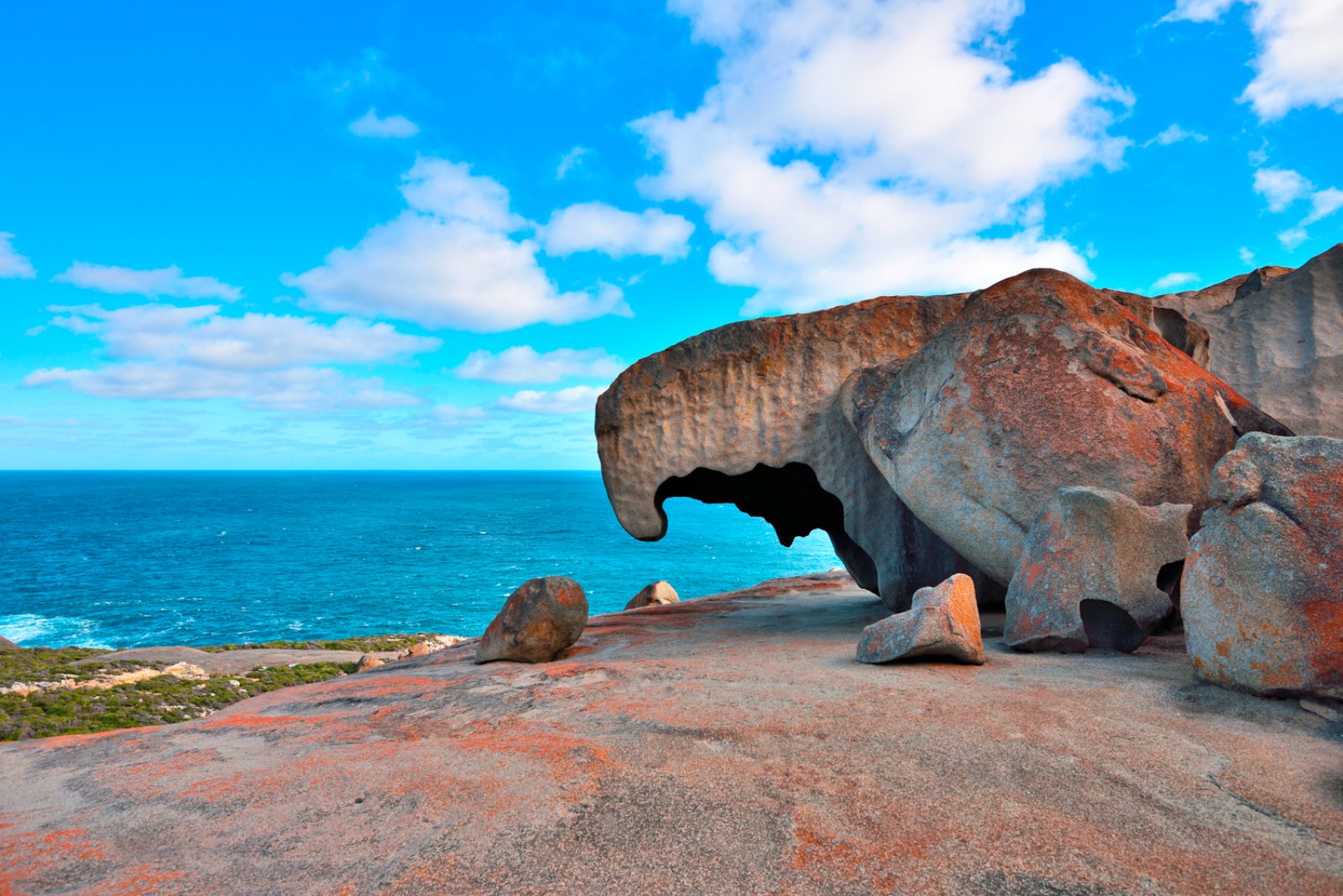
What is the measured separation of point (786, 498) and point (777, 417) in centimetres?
482

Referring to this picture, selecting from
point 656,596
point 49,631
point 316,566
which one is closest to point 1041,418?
point 656,596

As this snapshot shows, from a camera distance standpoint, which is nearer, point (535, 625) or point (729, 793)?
point (729, 793)

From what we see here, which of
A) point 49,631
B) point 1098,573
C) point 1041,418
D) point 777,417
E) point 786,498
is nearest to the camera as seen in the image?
point 1098,573

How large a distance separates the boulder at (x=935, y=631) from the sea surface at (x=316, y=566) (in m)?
36.1

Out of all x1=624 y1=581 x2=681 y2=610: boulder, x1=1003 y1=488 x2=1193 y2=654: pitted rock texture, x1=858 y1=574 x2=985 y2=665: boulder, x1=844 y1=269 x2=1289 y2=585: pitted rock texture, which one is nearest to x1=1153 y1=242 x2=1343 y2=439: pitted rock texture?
x1=844 y1=269 x2=1289 y2=585: pitted rock texture

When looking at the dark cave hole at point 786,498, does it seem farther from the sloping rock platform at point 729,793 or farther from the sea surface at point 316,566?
the sea surface at point 316,566

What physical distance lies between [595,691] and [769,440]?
653 centimetres

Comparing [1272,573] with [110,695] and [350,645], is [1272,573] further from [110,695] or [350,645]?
[350,645]

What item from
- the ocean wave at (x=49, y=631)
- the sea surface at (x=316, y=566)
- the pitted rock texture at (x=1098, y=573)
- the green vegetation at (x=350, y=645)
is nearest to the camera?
the pitted rock texture at (x=1098, y=573)

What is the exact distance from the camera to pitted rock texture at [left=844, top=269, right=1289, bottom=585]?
827 centimetres

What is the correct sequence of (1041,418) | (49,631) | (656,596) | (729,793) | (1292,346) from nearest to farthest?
(729,793) → (1041,418) → (1292,346) → (656,596) → (49,631)

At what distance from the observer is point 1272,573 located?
5.28 meters

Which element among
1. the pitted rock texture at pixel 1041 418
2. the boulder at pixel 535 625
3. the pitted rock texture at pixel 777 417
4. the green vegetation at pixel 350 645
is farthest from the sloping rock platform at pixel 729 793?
the green vegetation at pixel 350 645

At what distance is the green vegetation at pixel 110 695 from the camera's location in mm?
17984
